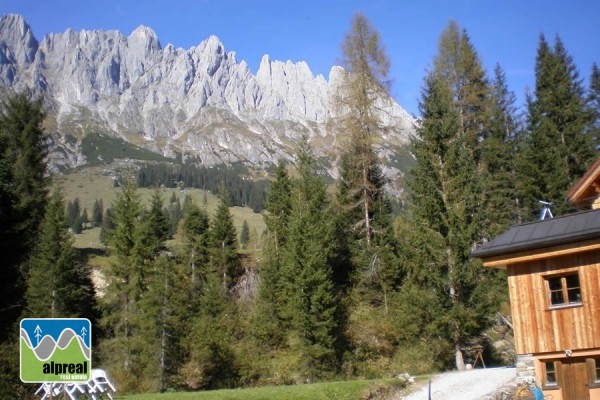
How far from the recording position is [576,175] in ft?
135

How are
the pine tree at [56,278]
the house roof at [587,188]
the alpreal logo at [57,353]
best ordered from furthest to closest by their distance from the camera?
the pine tree at [56,278], the house roof at [587,188], the alpreal logo at [57,353]

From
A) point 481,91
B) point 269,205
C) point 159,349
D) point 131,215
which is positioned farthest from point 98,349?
point 481,91

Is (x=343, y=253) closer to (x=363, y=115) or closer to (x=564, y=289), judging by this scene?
(x=363, y=115)

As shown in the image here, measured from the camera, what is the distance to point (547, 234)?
20094 millimetres

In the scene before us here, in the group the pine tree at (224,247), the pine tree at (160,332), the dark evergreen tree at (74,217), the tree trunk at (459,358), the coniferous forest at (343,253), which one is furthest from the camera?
the dark evergreen tree at (74,217)

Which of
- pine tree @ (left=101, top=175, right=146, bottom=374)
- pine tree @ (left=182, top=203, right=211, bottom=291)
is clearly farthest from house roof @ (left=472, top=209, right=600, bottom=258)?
pine tree @ (left=182, top=203, right=211, bottom=291)

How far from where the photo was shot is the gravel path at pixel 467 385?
68.6 feet

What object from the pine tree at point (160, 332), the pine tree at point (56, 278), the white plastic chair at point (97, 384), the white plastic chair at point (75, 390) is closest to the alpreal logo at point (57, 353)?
the white plastic chair at point (97, 384)

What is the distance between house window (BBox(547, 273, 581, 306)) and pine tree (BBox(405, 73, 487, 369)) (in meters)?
8.19

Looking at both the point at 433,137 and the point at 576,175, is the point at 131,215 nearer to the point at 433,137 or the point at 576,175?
the point at 433,137

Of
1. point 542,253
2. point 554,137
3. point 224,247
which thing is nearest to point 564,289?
point 542,253

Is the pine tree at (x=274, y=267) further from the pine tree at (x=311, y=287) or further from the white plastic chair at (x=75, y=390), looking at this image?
the white plastic chair at (x=75, y=390)

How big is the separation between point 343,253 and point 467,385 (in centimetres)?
1787

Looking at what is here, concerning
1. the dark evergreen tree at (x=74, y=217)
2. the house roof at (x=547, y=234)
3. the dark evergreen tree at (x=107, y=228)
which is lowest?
the house roof at (x=547, y=234)
